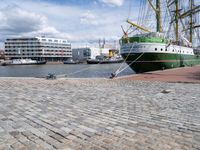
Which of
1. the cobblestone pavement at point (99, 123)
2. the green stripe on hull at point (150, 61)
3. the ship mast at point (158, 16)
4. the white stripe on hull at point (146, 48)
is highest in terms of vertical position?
the ship mast at point (158, 16)

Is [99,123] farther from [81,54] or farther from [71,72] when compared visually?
[81,54]

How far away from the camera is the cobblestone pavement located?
13.9ft

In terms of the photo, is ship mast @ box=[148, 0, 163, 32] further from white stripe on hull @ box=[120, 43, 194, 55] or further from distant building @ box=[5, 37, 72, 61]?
distant building @ box=[5, 37, 72, 61]

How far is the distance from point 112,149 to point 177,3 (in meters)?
44.3

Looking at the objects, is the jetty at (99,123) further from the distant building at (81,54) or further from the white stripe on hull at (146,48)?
the distant building at (81,54)

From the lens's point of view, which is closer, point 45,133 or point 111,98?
point 45,133

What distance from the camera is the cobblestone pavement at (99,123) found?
4242 mm

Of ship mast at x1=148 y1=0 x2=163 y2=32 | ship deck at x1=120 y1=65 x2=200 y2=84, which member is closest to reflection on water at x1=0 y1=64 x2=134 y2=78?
ship deck at x1=120 y1=65 x2=200 y2=84

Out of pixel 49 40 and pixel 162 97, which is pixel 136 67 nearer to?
pixel 162 97

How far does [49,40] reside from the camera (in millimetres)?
144250

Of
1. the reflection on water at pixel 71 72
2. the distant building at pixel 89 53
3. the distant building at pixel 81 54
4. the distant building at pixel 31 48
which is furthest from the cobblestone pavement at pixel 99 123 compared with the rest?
the distant building at pixel 81 54

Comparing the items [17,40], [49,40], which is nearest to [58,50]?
[49,40]

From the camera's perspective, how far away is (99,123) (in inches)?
217

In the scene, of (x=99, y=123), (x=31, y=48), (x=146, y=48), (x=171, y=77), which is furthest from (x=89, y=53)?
(x=99, y=123)
